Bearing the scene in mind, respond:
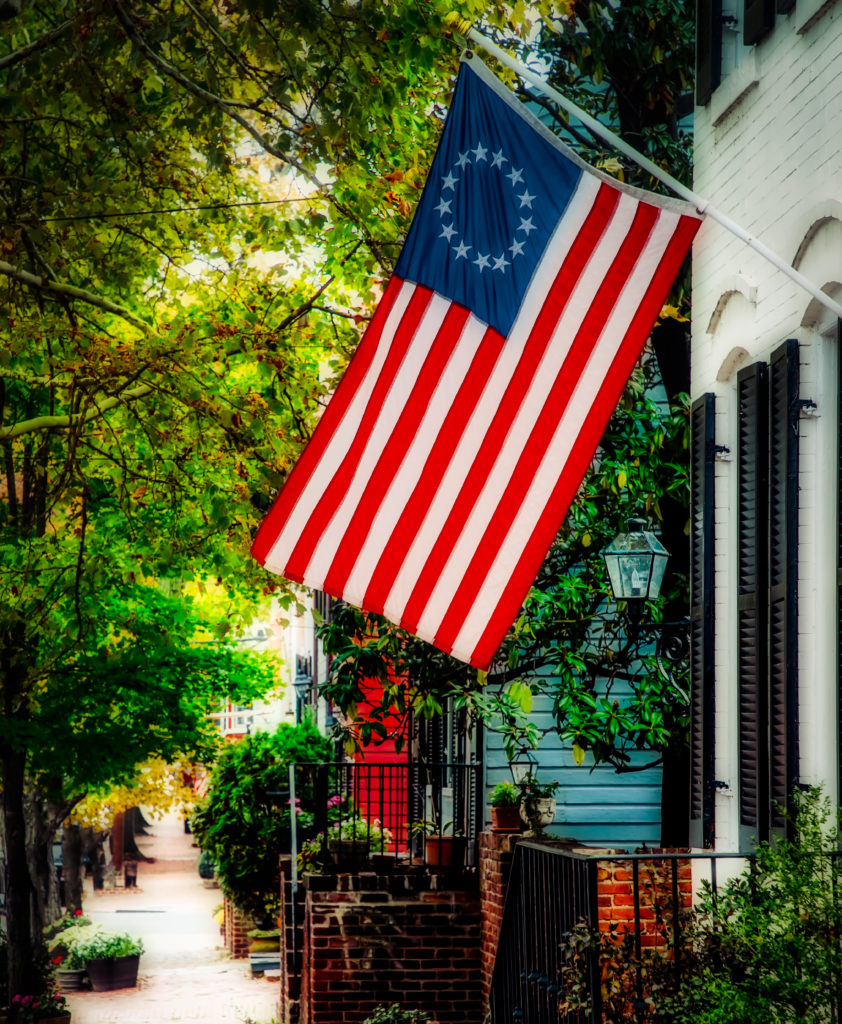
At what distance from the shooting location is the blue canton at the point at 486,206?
5.14m

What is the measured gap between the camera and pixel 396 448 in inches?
213

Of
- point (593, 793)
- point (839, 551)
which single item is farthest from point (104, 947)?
point (839, 551)

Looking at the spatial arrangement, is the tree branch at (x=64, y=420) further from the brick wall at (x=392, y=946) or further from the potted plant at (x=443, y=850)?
the potted plant at (x=443, y=850)

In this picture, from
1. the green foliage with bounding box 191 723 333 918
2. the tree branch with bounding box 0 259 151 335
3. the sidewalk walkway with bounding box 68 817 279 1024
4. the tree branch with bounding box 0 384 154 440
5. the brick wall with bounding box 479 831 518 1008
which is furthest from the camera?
the green foliage with bounding box 191 723 333 918

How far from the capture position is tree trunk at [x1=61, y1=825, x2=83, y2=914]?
3657 cm

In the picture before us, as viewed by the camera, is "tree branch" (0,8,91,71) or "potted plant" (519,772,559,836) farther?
"potted plant" (519,772,559,836)

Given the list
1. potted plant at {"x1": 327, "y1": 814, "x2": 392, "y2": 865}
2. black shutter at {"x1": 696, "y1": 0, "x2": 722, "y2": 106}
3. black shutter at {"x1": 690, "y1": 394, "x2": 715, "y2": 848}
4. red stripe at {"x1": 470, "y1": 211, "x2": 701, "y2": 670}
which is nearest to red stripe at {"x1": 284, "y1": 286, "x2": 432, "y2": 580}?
red stripe at {"x1": 470, "y1": 211, "x2": 701, "y2": 670}

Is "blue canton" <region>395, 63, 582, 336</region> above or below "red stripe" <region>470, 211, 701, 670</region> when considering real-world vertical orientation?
above

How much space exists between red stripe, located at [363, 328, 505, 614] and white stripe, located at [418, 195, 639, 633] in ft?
0.63

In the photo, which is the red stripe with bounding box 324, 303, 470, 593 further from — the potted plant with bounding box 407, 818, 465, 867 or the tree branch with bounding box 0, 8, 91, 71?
the potted plant with bounding box 407, 818, 465, 867

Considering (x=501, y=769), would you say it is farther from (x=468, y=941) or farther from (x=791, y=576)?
(x=791, y=576)

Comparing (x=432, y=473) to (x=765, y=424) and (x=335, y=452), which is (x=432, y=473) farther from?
(x=765, y=424)

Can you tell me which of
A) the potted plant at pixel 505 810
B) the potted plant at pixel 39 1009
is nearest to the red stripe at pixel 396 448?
the potted plant at pixel 505 810

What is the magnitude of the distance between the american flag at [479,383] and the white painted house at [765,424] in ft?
5.04
